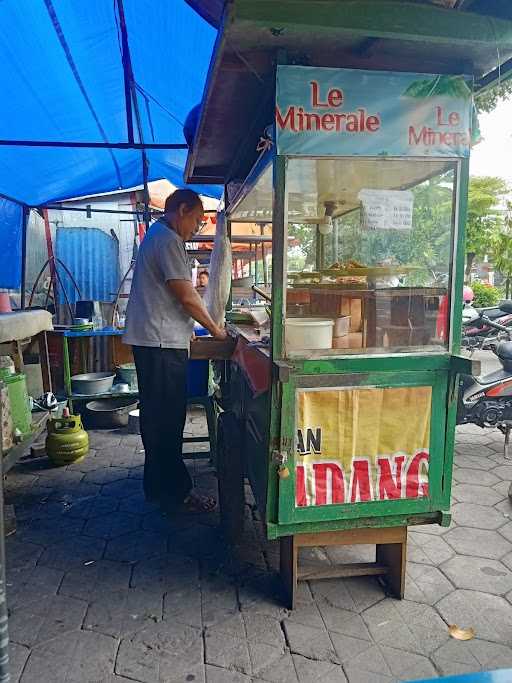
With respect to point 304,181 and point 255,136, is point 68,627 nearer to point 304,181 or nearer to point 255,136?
point 304,181

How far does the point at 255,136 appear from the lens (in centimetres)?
284

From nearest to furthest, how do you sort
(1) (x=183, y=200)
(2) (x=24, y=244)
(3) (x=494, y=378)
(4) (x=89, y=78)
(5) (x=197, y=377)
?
(1) (x=183, y=200) → (4) (x=89, y=78) → (3) (x=494, y=378) → (5) (x=197, y=377) → (2) (x=24, y=244)

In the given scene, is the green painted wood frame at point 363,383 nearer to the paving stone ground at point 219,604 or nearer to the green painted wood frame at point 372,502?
the green painted wood frame at point 372,502

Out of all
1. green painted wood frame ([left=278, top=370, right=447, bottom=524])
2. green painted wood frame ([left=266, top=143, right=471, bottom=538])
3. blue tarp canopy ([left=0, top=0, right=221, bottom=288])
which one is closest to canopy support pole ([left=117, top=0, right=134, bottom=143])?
blue tarp canopy ([left=0, top=0, right=221, bottom=288])

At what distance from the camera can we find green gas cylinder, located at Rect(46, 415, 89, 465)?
4.05m

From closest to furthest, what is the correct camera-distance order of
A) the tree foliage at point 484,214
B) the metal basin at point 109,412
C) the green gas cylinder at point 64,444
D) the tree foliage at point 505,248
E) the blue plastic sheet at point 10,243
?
the green gas cylinder at point 64,444, the metal basin at point 109,412, the blue plastic sheet at point 10,243, the tree foliage at point 505,248, the tree foliage at point 484,214

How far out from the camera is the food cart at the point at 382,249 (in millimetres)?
1898

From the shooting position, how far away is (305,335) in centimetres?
223

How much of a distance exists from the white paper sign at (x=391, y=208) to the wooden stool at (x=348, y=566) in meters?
1.44

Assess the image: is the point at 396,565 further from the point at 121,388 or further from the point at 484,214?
the point at 484,214

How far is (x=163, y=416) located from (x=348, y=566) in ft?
4.47

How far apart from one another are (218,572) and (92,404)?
305cm

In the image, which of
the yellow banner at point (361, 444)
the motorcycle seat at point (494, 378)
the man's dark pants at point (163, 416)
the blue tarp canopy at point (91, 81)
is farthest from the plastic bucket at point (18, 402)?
the motorcycle seat at point (494, 378)

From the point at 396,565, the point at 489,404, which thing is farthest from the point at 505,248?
the point at 396,565
